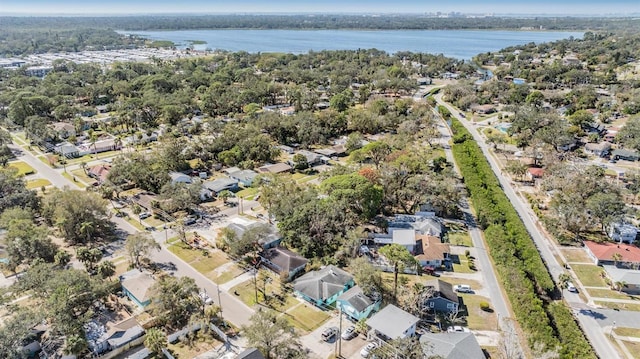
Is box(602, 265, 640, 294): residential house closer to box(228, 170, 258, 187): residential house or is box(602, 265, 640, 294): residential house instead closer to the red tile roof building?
the red tile roof building

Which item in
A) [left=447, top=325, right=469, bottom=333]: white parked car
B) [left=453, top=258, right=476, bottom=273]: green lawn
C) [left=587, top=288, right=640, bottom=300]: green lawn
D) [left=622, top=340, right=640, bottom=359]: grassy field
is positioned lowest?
[left=622, top=340, right=640, bottom=359]: grassy field

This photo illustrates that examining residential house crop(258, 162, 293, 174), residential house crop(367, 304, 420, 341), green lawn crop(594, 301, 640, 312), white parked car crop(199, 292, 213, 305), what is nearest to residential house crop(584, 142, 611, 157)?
green lawn crop(594, 301, 640, 312)

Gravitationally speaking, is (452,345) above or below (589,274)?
above

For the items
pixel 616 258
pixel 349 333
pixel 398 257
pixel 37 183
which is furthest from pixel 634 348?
pixel 37 183

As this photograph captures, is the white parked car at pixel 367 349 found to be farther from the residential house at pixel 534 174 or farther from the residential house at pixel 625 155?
the residential house at pixel 625 155

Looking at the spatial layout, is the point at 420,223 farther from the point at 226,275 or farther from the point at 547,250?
the point at 226,275
